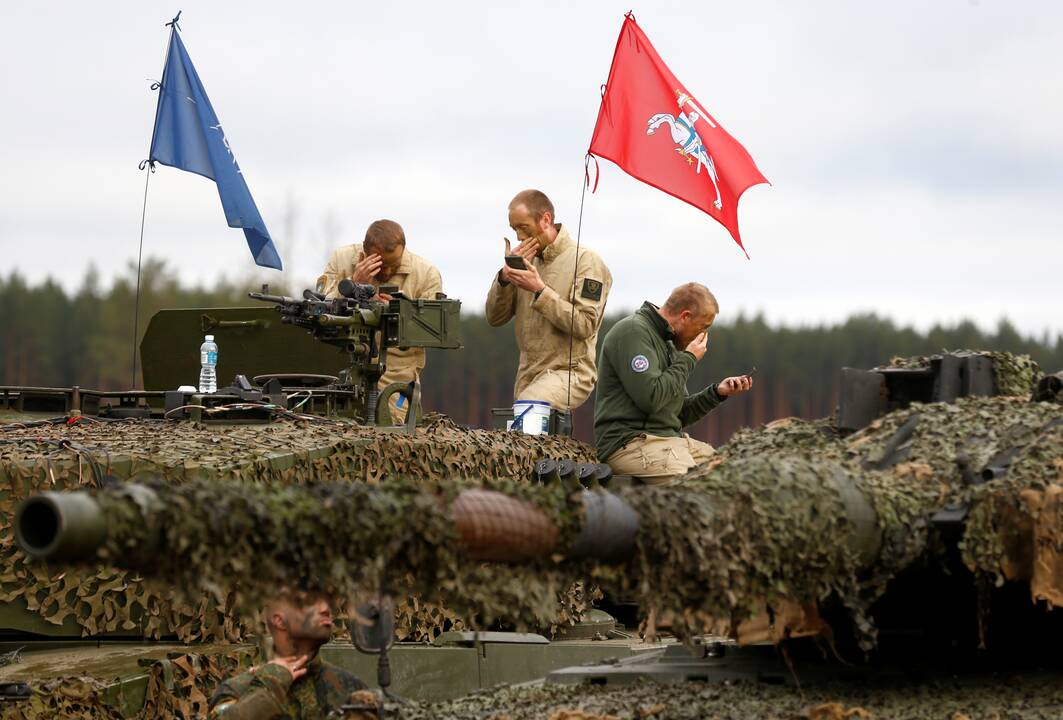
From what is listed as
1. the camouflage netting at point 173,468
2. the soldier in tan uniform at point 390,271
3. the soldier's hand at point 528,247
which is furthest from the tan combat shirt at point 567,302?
the camouflage netting at point 173,468

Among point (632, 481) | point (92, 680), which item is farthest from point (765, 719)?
point (632, 481)

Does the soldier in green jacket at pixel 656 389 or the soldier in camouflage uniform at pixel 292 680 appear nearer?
the soldier in camouflage uniform at pixel 292 680

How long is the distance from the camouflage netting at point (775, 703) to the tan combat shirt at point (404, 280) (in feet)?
21.4

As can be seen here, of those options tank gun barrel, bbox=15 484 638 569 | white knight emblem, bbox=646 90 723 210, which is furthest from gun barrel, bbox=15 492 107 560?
white knight emblem, bbox=646 90 723 210

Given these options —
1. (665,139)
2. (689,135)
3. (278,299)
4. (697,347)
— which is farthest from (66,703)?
(689,135)

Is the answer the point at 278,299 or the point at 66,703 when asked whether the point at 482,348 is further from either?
the point at 66,703

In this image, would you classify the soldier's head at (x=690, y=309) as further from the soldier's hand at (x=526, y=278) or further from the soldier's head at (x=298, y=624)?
the soldier's head at (x=298, y=624)

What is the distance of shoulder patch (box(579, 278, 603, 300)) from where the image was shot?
12047 millimetres

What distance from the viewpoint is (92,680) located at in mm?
7941

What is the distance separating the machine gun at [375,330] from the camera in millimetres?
10633

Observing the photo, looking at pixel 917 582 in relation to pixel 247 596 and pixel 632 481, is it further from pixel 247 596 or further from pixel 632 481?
pixel 632 481

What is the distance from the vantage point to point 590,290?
475 inches

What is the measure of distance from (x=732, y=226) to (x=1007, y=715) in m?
8.36

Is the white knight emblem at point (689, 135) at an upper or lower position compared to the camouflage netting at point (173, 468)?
upper
